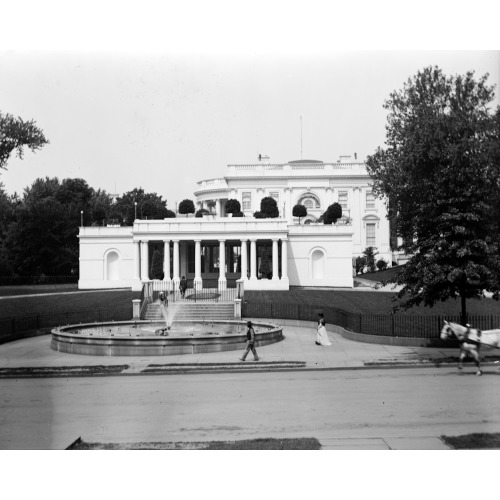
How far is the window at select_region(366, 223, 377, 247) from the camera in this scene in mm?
92250

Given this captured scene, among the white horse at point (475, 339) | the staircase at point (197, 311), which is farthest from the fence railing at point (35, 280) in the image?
the white horse at point (475, 339)

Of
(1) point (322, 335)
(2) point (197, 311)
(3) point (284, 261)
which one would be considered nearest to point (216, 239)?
(3) point (284, 261)

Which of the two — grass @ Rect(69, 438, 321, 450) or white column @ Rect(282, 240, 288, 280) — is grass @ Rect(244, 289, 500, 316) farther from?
grass @ Rect(69, 438, 321, 450)

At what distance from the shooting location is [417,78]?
45.9 m

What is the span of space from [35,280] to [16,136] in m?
29.1

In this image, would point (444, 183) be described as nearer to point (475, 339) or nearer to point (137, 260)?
point (475, 339)

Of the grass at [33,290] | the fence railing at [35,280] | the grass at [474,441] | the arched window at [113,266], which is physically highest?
the arched window at [113,266]

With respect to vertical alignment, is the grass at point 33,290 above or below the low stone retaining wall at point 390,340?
above

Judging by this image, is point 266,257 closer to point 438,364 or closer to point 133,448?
point 438,364

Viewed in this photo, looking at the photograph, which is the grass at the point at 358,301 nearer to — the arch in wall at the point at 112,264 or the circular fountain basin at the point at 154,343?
the circular fountain basin at the point at 154,343

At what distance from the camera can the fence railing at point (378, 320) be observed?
32281 mm

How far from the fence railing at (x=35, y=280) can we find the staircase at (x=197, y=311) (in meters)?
31.2

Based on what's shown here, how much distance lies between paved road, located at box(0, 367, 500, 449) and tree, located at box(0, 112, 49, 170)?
28514 mm

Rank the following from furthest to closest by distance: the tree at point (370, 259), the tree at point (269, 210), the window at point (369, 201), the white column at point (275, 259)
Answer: the window at point (369, 201)
the tree at point (370, 259)
the tree at point (269, 210)
the white column at point (275, 259)
